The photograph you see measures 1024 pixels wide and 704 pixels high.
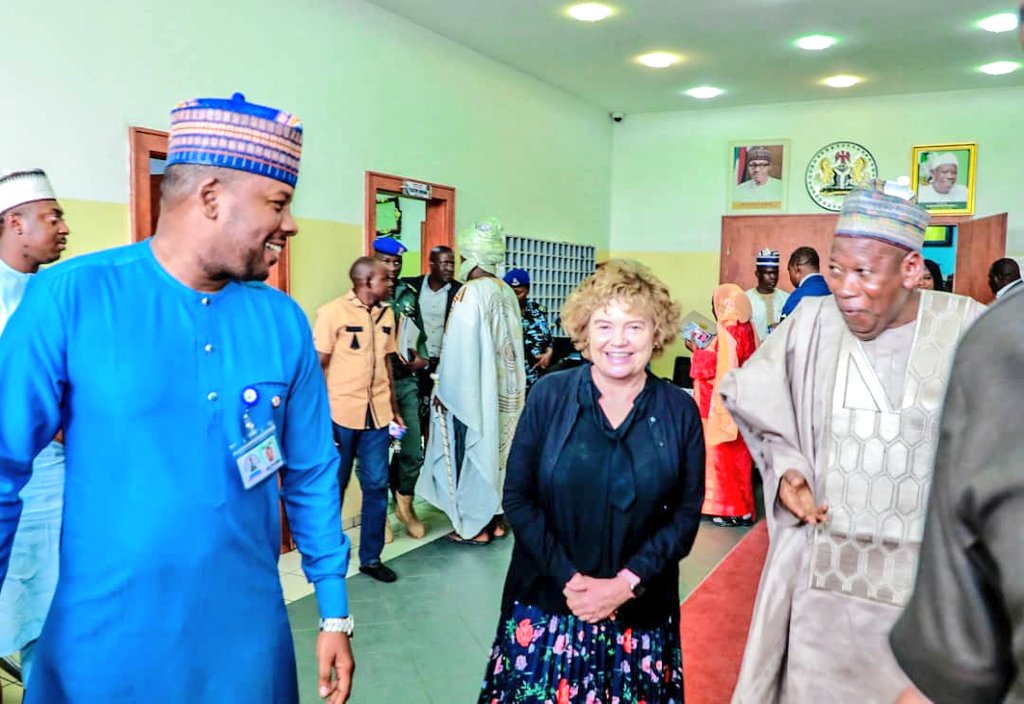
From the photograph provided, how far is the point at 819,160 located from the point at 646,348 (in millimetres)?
7007

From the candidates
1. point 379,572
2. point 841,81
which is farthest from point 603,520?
point 841,81

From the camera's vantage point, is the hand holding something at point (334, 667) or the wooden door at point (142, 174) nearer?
the hand holding something at point (334, 667)

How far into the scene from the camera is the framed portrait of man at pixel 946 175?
791 cm

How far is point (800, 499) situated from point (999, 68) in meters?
6.22

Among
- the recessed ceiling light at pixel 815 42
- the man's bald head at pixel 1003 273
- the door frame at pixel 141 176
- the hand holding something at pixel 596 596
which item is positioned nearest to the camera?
the hand holding something at pixel 596 596

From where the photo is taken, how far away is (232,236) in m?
1.50

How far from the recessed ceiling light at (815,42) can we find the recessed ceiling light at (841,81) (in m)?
1.07

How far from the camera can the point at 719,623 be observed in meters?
4.01

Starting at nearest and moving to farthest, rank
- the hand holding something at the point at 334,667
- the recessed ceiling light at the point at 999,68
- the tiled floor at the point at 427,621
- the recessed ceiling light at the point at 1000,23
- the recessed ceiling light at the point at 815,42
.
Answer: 1. the hand holding something at the point at 334,667
2. the tiled floor at the point at 427,621
3. the recessed ceiling light at the point at 1000,23
4. the recessed ceiling light at the point at 815,42
5. the recessed ceiling light at the point at 999,68

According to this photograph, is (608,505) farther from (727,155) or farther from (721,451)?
(727,155)

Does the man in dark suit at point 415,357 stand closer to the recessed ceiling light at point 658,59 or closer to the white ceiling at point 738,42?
the white ceiling at point 738,42

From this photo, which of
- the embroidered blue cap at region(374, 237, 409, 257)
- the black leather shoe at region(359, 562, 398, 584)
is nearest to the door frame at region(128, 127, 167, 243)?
the embroidered blue cap at region(374, 237, 409, 257)

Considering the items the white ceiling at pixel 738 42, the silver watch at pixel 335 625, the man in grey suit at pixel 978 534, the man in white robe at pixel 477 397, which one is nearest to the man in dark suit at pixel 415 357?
the man in white robe at pixel 477 397

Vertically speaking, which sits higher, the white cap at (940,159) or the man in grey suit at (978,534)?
the white cap at (940,159)
